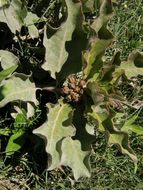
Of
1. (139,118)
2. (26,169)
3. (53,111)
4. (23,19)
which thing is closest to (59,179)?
(26,169)

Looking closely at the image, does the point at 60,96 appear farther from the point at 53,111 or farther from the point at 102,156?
the point at 102,156

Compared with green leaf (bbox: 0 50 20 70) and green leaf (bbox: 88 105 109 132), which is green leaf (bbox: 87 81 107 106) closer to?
green leaf (bbox: 88 105 109 132)

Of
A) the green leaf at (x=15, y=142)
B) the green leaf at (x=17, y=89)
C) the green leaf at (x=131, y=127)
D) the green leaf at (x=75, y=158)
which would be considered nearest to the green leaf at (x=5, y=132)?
the green leaf at (x=15, y=142)

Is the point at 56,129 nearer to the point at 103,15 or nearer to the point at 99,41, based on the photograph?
the point at 99,41

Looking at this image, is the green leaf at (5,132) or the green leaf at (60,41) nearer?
the green leaf at (60,41)

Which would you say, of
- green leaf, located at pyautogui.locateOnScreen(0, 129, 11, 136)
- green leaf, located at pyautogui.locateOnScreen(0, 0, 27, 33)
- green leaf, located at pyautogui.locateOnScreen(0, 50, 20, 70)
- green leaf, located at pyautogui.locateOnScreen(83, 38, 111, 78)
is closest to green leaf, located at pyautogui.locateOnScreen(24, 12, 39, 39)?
green leaf, located at pyautogui.locateOnScreen(0, 0, 27, 33)

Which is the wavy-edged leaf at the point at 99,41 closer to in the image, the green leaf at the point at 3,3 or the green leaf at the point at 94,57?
the green leaf at the point at 94,57
